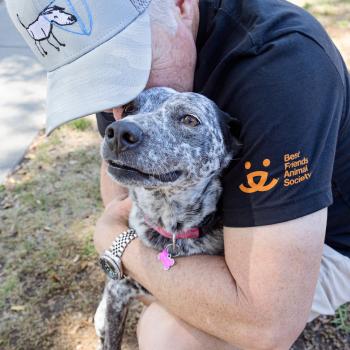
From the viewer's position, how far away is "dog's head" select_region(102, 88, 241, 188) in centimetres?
175

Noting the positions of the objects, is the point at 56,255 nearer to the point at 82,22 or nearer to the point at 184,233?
the point at 184,233

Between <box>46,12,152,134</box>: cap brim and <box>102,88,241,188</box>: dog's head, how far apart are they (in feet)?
0.40

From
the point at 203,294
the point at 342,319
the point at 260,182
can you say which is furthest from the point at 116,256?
the point at 342,319

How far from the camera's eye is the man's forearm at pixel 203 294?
1.95m

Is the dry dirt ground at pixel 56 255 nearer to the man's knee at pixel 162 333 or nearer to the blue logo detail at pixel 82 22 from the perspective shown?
the man's knee at pixel 162 333

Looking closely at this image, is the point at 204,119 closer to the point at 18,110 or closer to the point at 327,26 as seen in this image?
the point at 18,110

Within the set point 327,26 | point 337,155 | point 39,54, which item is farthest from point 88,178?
point 327,26

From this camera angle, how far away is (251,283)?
1.85 meters

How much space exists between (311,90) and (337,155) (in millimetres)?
486

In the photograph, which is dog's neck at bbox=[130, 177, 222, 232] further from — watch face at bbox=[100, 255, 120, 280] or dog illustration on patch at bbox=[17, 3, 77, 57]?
dog illustration on patch at bbox=[17, 3, 77, 57]

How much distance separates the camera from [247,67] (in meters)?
1.80

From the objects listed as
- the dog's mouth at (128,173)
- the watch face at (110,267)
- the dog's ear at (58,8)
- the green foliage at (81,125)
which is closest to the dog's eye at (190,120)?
the dog's mouth at (128,173)

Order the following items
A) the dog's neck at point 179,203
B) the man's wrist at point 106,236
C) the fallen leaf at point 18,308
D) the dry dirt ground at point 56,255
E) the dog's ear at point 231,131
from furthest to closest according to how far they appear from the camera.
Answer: the fallen leaf at point 18,308, the dry dirt ground at point 56,255, the man's wrist at point 106,236, the dog's neck at point 179,203, the dog's ear at point 231,131

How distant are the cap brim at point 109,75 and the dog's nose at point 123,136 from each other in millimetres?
85
